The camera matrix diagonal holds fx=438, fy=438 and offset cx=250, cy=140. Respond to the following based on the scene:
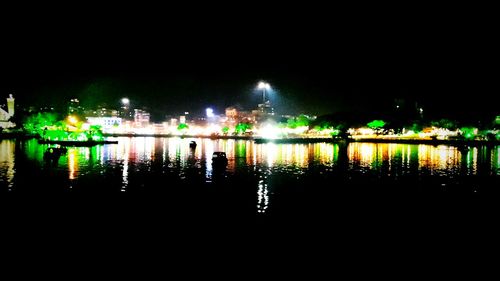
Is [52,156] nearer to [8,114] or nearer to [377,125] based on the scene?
[377,125]

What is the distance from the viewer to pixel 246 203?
43.1 ft

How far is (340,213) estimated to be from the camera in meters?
12.0

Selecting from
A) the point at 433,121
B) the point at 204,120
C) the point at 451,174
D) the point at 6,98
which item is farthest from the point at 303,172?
the point at 204,120

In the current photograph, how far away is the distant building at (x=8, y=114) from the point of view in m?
79.6

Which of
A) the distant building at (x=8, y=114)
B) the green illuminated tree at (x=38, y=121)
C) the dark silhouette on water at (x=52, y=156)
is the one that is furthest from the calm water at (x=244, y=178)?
the distant building at (x=8, y=114)

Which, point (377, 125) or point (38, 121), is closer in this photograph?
point (38, 121)

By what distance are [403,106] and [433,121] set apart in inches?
451

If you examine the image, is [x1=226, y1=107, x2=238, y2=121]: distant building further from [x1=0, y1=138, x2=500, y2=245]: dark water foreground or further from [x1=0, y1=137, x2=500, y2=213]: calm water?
[x1=0, y1=138, x2=500, y2=245]: dark water foreground

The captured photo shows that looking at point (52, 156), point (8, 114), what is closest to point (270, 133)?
point (8, 114)

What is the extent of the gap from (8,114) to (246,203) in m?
85.2

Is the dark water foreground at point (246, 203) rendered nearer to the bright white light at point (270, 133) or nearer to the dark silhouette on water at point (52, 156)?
the dark silhouette on water at point (52, 156)

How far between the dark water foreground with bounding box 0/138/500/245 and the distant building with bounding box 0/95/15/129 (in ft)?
216

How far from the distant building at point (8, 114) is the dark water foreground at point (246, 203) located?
66.0 metres

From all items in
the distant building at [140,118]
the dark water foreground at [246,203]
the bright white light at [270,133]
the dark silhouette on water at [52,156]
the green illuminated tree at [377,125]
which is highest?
the distant building at [140,118]
